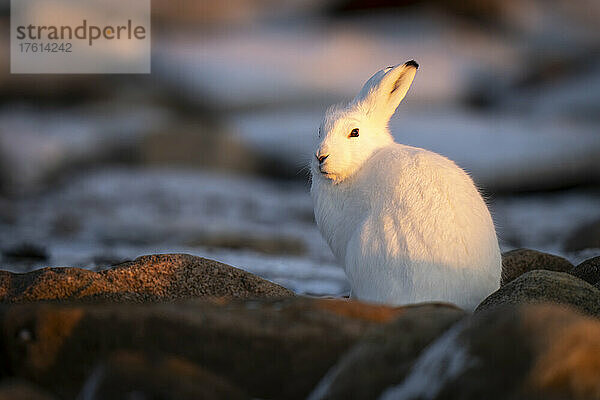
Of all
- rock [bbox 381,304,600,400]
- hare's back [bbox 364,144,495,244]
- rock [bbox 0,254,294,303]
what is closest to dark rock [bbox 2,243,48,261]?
rock [bbox 0,254,294,303]

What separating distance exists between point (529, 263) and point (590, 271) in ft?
1.53

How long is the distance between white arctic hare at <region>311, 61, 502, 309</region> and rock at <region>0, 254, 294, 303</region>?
0.56 metres

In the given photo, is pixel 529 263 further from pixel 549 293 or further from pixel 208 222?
pixel 208 222

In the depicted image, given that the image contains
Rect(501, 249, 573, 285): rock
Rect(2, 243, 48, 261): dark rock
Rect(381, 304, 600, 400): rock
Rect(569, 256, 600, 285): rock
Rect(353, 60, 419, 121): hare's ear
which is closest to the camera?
Rect(381, 304, 600, 400): rock

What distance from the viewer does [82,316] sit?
1.95 m

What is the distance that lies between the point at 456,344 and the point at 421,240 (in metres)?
1.44

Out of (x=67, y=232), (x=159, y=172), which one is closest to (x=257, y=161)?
(x=159, y=172)

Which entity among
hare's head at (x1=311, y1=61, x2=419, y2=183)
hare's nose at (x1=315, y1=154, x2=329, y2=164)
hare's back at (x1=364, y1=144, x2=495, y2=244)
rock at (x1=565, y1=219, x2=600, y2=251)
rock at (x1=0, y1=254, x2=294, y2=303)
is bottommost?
→ rock at (x1=565, y1=219, x2=600, y2=251)

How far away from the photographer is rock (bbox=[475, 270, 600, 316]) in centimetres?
296

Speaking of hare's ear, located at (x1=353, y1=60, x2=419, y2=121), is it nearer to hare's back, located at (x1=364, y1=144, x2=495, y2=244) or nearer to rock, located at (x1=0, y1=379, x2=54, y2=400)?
hare's back, located at (x1=364, y1=144, x2=495, y2=244)

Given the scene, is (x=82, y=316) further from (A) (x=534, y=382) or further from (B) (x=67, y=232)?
(B) (x=67, y=232)

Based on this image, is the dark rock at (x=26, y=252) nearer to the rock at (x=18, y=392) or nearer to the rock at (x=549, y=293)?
the rock at (x=549, y=293)

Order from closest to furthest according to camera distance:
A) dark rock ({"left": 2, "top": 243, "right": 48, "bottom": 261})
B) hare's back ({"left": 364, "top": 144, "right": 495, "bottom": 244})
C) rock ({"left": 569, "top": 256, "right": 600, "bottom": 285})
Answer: hare's back ({"left": 364, "top": 144, "right": 495, "bottom": 244}) < rock ({"left": 569, "top": 256, "right": 600, "bottom": 285}) < dark rock ({"left": 2, "top": 243, "right": 48, "bottom": 261})

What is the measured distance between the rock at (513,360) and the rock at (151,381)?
1.41 ft
